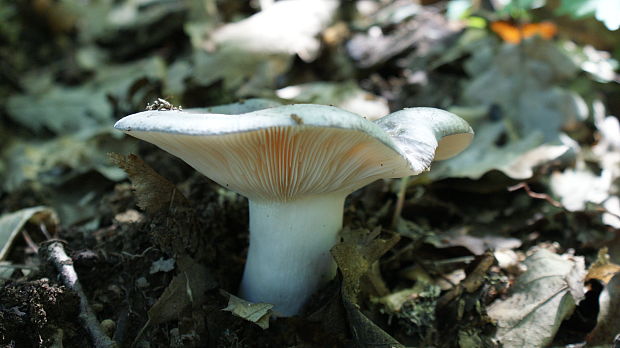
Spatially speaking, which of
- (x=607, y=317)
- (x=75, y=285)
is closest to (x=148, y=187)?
(x=75, y=285)

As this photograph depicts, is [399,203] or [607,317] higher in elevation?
[399,203]

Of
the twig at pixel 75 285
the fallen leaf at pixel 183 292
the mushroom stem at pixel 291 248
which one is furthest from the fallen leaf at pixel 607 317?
the twig at pixel 75 285

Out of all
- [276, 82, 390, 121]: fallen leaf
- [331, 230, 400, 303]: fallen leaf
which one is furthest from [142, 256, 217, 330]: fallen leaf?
[276, 82, 390, 121]: fallen leaf

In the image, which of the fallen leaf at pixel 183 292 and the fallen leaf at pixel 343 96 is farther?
the fallen leaf at pixel 343 96

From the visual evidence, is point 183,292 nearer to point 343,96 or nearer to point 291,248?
point 291,248

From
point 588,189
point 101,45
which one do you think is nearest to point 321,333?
point 588,189

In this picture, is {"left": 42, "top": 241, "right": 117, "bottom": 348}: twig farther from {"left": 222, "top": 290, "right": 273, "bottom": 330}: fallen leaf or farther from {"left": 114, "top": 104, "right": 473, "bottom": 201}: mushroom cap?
{"left": 114, "top": 104, "right": 473, "bottom": 201}: mushroom cap

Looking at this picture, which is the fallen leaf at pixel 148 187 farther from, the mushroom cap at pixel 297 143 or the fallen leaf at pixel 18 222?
the fallen leaf at pixel 18 222
